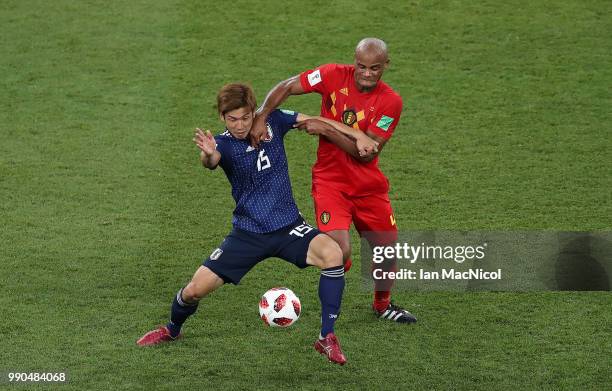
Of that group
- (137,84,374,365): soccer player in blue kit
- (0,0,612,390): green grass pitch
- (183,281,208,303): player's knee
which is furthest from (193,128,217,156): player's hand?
(0,0,612,390): green grass pitch

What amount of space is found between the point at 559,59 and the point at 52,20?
20.8ft

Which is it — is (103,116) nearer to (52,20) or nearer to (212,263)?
(52,20)

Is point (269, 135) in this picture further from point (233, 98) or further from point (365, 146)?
point (365, 146)

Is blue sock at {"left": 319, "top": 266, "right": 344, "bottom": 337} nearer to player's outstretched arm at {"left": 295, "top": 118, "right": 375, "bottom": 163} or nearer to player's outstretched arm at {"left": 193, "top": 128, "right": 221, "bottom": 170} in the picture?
player's outstretched arm at {"left": 295, "top": 118, "right": 375, "bottom": 163}

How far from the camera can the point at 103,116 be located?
13.1 m

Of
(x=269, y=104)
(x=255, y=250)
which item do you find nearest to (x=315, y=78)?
(x=269, y=104)

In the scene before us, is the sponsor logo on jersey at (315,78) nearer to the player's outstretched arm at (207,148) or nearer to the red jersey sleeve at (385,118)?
the red jersey sleeve at (385,118)

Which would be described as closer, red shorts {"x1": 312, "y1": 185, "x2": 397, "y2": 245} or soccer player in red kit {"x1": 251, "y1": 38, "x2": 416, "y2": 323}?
soccer player in red kit {"x1": 251, "y1": 38, "x2": 416, "y2": 323}

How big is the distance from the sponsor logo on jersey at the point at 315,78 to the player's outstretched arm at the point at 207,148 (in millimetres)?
1144

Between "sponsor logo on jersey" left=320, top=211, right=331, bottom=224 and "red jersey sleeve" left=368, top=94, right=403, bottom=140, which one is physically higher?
"red jersey sleeve" left=368, top=94, right=403, bottom=140

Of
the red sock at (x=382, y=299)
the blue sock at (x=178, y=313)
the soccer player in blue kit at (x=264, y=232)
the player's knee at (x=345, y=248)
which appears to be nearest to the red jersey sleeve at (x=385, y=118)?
the soccer player in blue kit at (x=264, y=232)

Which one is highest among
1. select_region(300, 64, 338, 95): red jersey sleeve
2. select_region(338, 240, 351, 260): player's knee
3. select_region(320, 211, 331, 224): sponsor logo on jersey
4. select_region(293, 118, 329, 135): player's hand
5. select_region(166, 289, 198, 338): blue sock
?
select_region(300, 64, 338, 95): red jersey sleeve

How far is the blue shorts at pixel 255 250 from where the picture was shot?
850 cm

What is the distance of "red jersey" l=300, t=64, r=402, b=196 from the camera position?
8.95 metres
